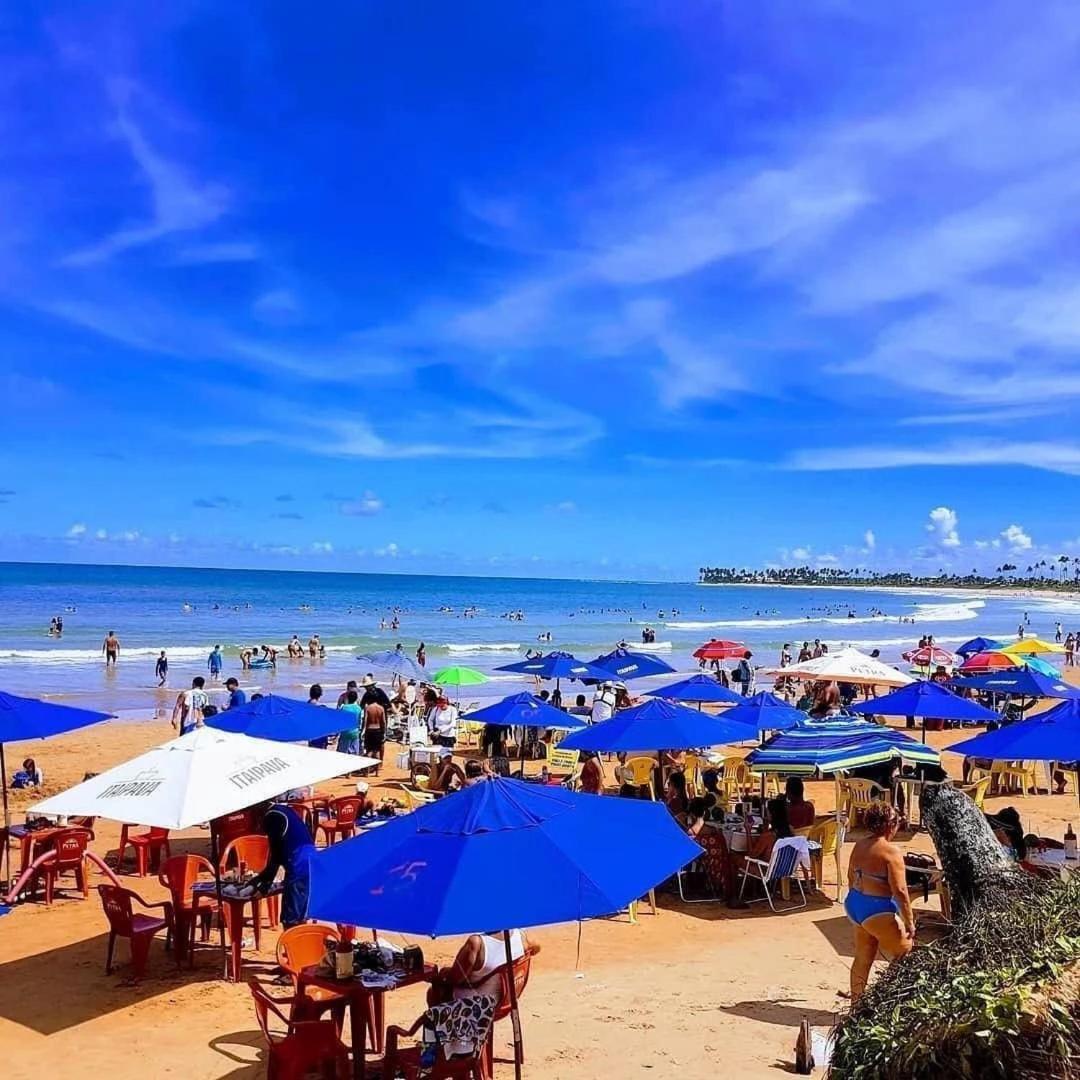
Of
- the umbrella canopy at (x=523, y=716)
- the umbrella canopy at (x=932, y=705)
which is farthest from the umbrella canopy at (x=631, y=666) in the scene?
the umbrella canopy at (x=932, y=705)

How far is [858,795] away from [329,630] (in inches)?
1899

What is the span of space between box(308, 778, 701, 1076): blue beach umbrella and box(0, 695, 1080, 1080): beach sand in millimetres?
268

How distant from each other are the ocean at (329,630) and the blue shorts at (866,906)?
21.6 metres

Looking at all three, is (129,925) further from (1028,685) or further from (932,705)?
(1028,685)

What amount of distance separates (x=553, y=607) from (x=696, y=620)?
17.8 meters

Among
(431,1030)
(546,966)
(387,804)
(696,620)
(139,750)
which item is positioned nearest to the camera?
(431,1030)

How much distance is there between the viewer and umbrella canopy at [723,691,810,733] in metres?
12.4

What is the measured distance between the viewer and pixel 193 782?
693cm

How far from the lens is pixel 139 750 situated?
19281 mm

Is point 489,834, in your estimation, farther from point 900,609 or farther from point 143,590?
point 900,609

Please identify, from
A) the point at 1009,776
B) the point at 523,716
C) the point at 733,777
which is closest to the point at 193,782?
the point at 523,716

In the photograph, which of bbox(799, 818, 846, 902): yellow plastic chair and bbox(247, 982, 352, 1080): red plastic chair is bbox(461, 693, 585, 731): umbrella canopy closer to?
bbox(799, 818, 846, 902): yellow plastic chair

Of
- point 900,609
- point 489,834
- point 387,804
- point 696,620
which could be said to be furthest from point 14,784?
point 900,609

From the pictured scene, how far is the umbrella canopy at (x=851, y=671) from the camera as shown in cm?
1645
